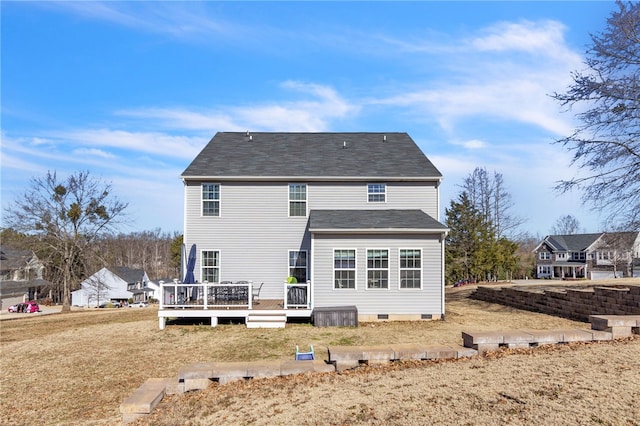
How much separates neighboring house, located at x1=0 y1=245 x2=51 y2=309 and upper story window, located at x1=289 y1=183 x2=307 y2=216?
45.8 metres

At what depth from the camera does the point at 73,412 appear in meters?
7.25

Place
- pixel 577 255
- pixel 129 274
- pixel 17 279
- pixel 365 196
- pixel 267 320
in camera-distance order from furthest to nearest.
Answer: pixel 577 255
pixel 129 274
pixel 17 279
pixel 365 196
pixel 267 320

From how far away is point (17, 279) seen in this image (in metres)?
56.1

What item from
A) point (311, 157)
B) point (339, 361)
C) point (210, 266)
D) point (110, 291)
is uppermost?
point (311, 157)

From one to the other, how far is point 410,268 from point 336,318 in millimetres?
3468

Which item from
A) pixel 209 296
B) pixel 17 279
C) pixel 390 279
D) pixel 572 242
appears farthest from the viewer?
pixel 572 242

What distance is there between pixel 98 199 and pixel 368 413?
112 feet

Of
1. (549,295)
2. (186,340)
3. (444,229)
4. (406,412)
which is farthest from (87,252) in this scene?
(406,412)

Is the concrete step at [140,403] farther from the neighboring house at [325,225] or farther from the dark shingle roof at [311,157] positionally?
the dark shingle roof at [311,157]

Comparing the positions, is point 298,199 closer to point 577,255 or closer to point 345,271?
point 345,271

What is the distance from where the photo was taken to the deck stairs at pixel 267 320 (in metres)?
14.8

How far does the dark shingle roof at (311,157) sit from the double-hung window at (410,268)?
4.02 metres

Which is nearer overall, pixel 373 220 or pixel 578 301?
pixel 578 301

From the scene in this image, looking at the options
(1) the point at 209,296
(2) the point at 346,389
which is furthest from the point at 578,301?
(1) the point at 209,296
